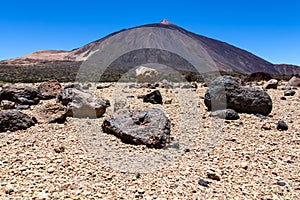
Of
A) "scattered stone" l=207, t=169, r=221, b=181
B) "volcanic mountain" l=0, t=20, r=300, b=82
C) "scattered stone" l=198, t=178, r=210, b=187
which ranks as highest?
"volcanic mountain" l=0, t=20, r=300, b=82

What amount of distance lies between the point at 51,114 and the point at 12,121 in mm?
1213

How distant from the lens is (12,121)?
792 centimetres

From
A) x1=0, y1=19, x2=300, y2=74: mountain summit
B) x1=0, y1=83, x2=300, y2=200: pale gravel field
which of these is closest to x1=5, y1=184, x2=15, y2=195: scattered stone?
x1=0, y1=83, x2=300, y2=200: pale gravel field

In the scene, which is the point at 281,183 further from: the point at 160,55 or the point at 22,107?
the point at 160,55

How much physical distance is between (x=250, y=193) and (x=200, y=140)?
275 centimetres

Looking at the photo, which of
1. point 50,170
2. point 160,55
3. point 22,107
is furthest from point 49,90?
point 160,55

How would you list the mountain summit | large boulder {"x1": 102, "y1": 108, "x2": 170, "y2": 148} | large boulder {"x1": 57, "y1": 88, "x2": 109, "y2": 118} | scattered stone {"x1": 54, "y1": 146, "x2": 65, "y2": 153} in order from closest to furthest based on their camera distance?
1. scattered stone {"x1": 54, "y1": 146, "x2": 65, "y2": 153}
2. large boulder {"x1": 102, "y1": 108, "x2": 170, "y2": 148}
3. large boulder {"x1": 57, "y1": 88, "x2": 109, "y2": 118}
4. the mountain summit

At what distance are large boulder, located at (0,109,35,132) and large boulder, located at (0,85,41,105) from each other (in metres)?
3.38

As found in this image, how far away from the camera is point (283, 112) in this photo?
11.6 meters

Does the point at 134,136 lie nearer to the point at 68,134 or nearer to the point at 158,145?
the point at 158,145

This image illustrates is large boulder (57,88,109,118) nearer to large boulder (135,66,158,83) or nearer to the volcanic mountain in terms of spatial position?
large boulder (135,66,158,83)

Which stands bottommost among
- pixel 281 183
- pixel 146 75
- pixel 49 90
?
pixel 281 183

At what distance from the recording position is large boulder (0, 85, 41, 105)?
446 inches

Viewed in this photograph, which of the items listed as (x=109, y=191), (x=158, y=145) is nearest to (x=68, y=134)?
(x=158, y=145)
